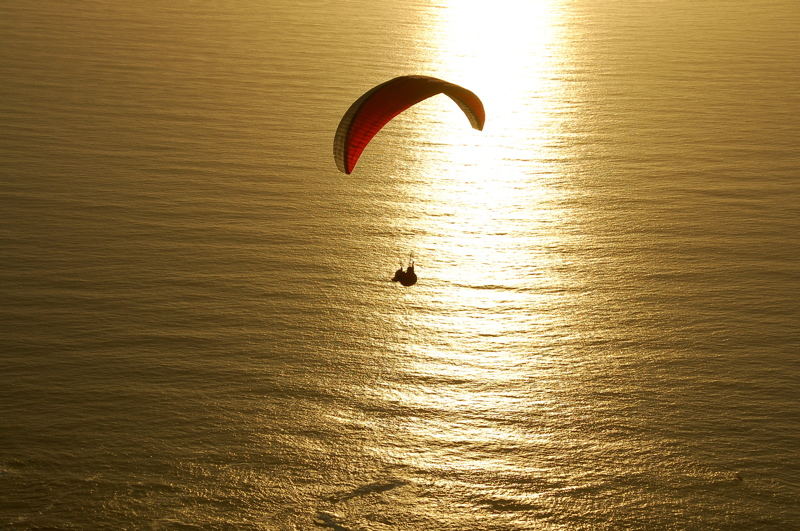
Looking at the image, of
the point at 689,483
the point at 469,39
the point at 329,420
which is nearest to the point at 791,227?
the point at 689,483

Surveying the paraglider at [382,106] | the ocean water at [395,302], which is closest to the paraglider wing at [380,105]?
the paraglider at [382,106]

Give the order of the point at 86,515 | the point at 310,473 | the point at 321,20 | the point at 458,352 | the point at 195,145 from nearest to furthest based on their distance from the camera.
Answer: the point at 86,515 → the point at 310,473 → the point at 458,352 → the point at 195,145 → the point at 321,20

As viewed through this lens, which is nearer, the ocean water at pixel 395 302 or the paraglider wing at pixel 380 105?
the ocean water at pixel 395 302

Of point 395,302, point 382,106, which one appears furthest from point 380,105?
point 395,302

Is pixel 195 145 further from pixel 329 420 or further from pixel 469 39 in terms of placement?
pixel 469 39

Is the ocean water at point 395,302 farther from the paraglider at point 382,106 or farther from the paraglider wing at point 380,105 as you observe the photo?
the paraglider wing at point 380,105
